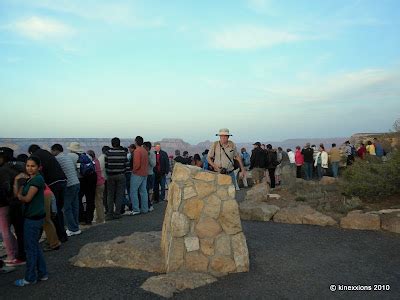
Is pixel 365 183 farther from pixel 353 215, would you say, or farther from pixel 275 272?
pixel 275 272

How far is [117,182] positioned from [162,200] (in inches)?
142

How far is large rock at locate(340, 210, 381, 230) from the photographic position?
794cm

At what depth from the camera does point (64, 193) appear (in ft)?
25.2

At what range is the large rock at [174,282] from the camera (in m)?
4.71

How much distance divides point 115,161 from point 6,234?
3668mm

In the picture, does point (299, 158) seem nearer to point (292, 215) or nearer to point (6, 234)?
point (292, 215)

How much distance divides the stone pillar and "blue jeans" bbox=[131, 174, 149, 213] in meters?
4.38

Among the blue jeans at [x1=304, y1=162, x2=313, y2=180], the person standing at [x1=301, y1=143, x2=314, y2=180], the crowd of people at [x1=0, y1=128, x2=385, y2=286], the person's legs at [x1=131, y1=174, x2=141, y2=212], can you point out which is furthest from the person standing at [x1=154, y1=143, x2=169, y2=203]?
the blue jeans at [x1=304, y1=162, x2=313, y2=180]

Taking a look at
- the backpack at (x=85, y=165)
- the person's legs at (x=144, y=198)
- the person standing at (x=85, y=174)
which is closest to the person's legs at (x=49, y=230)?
the person standing at (x=85, y=174)

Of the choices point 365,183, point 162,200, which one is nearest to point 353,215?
point 365,183

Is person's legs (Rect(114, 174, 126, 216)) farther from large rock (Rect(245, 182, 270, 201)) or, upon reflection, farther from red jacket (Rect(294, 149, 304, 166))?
red jacket (Rect(294, 149, 304, 166))

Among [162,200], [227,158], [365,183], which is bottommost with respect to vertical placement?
[162,200]

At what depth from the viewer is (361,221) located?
8.05 meters

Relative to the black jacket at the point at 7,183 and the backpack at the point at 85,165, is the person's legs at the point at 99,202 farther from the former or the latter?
the black jacket at the point at 7,183
